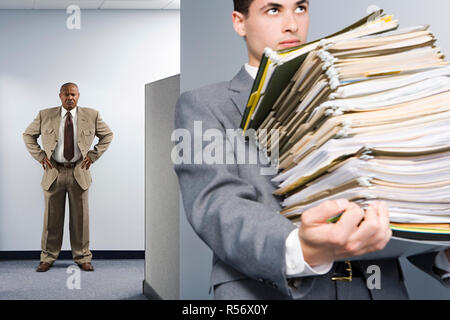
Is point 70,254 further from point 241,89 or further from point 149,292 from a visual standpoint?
point 241,89

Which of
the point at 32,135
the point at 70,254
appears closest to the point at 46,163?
the point at 32,135

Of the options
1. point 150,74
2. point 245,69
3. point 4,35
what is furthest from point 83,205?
point 245,69

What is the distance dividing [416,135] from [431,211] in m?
0.10

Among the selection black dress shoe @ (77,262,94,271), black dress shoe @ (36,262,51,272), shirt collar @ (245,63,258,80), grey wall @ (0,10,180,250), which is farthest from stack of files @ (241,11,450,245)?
grey wall @ (0,10,180,250)

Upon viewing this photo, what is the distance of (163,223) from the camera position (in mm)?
3689

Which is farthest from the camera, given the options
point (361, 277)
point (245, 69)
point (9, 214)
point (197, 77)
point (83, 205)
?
point (9, 214)

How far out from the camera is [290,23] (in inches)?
32.8

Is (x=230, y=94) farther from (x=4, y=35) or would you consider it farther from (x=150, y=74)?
(x=4, y=35)

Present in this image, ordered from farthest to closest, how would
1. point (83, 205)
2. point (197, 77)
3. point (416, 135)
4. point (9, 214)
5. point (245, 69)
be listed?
point (9, 214), point (83, 205), point (197, 77), point (245, 69), point (416, 135)

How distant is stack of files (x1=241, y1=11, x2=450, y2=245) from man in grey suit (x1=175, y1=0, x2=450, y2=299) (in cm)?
6

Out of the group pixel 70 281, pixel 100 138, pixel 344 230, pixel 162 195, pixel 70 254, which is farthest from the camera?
pixel 70 254

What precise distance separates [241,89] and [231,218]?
268mm

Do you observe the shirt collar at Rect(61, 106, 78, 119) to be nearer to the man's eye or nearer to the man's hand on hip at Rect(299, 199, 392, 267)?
the man's eye

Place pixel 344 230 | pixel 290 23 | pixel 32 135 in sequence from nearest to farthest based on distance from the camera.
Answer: pixel 344 230 < pixel 290 23 < pixel 32 135
